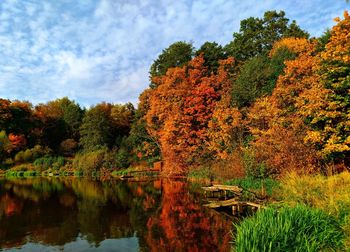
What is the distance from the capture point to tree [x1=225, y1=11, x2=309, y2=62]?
159 feet

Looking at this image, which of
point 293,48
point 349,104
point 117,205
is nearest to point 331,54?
point 349,104

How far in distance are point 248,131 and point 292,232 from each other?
1874 cm

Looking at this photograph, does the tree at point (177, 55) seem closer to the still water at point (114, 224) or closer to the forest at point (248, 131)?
the forest at point (248, 131)

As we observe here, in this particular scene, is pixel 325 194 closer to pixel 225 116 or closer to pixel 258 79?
pixel 225 116

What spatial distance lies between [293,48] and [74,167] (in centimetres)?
3487

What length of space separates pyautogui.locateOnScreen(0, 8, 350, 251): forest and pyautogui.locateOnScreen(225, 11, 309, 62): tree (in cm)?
18

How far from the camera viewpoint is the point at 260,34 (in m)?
49.8

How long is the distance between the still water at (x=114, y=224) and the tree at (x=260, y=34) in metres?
31.6

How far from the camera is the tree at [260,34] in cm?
4838

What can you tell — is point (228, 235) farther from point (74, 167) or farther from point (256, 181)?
point (74, 167)

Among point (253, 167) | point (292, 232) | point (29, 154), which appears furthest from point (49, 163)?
point (292, 232)

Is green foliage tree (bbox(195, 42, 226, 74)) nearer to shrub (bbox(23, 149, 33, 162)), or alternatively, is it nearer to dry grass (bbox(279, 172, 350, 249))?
dry grass (bbox(279, 172, 350, 249))

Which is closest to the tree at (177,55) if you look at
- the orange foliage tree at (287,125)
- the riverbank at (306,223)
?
the orange foliage tree at (287,125)

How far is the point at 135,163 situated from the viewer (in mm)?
45812
